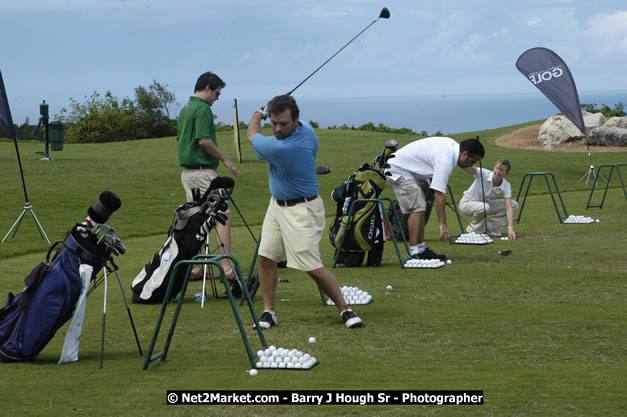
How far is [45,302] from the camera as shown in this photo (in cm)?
560

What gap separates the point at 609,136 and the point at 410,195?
26.5 metres

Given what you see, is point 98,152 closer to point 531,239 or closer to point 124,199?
point 124,199

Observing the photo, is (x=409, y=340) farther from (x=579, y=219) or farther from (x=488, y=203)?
(x=579, y=219)

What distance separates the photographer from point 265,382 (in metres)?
5.00

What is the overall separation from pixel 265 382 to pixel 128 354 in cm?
133

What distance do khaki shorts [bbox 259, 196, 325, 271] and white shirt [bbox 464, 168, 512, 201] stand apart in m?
6.22

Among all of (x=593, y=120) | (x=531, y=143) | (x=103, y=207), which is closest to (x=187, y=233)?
(x=103, y=207)

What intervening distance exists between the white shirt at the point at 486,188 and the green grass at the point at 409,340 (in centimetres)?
81

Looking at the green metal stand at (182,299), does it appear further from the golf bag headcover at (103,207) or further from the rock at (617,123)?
the rock at (617,123)

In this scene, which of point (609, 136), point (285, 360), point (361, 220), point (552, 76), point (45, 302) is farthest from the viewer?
point (609, 136)

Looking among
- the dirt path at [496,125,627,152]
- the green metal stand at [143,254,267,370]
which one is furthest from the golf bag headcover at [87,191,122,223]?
the dirt path at [496,125,627,152]

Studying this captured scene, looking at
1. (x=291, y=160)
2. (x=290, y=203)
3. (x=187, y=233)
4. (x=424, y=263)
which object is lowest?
(x=424, y=263)

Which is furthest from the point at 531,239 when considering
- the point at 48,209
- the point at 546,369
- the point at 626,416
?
the point at 48,209

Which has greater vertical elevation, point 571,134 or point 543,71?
point 543,71
